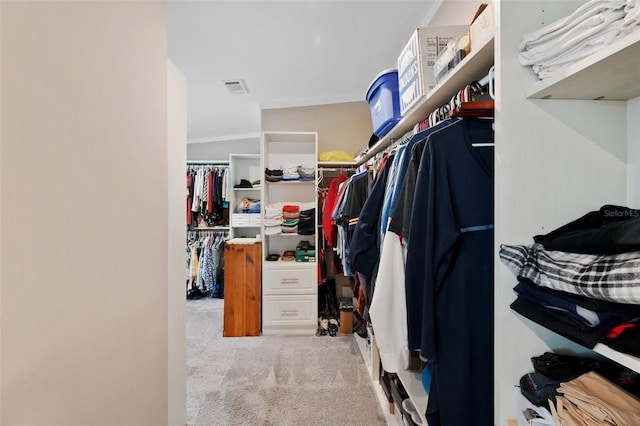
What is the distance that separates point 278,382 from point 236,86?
272 centimetres

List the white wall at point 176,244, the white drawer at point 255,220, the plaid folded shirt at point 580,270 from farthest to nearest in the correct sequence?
1. the white drawer at point 255,220
2. the white wall at point 176,244
3. the plaid folded shirt at point 580,270

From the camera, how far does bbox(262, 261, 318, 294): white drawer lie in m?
2.85

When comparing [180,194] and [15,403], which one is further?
[180,194]

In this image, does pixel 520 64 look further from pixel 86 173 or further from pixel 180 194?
pixel 180 194

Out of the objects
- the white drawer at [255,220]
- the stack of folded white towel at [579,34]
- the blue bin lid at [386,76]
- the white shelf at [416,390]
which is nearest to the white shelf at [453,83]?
the stack of folded white towel at [579,34]

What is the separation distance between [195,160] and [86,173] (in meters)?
4.23

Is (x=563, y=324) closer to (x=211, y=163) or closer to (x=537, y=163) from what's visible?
(x=537, y=163)

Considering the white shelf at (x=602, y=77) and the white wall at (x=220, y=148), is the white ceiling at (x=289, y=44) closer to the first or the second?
the white shelf at (x=602, y=77)

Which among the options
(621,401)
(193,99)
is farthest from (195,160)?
(621,401)

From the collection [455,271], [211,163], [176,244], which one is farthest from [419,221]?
[211,163]

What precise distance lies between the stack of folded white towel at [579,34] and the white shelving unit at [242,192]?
344cm

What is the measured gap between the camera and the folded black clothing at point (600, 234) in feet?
1.51

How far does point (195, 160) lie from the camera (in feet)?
14.9

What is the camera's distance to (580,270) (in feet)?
A: 1.69
